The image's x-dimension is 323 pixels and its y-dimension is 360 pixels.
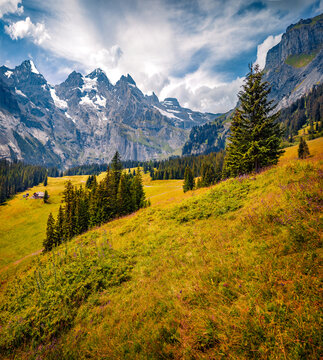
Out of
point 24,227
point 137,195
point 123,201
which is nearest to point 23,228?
point 24,227

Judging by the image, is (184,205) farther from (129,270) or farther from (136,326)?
(136,326)

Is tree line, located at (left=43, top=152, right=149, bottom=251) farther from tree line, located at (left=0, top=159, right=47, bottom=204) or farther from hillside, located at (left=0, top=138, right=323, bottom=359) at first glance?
tree line, located at (left=0, top=159, right=47, bottom=204)

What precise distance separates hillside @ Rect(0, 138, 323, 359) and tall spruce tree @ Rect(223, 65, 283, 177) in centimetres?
1055

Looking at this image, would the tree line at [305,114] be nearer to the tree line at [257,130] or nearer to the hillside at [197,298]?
the tree line at [257,130]

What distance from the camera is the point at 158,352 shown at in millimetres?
3398

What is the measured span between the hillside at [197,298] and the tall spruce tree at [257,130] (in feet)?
34.6

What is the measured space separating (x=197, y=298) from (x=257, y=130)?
67.1 ft

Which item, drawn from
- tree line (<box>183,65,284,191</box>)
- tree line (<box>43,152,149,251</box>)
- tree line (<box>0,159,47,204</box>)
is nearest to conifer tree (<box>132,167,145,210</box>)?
tree line (<box>43,152,149,251</box>)

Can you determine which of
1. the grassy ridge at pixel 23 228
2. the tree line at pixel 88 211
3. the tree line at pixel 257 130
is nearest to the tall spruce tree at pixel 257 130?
the tree line at pixel 257 130

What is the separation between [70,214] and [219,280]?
33216 millimetres

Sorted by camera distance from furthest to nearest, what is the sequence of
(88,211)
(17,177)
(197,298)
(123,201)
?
(17,177) → (123,201) → (88,211) → (197,298)

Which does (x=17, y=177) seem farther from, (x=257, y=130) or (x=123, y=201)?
(x=257, y=130)

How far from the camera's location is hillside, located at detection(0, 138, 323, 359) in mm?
2961

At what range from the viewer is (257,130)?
19.3m
